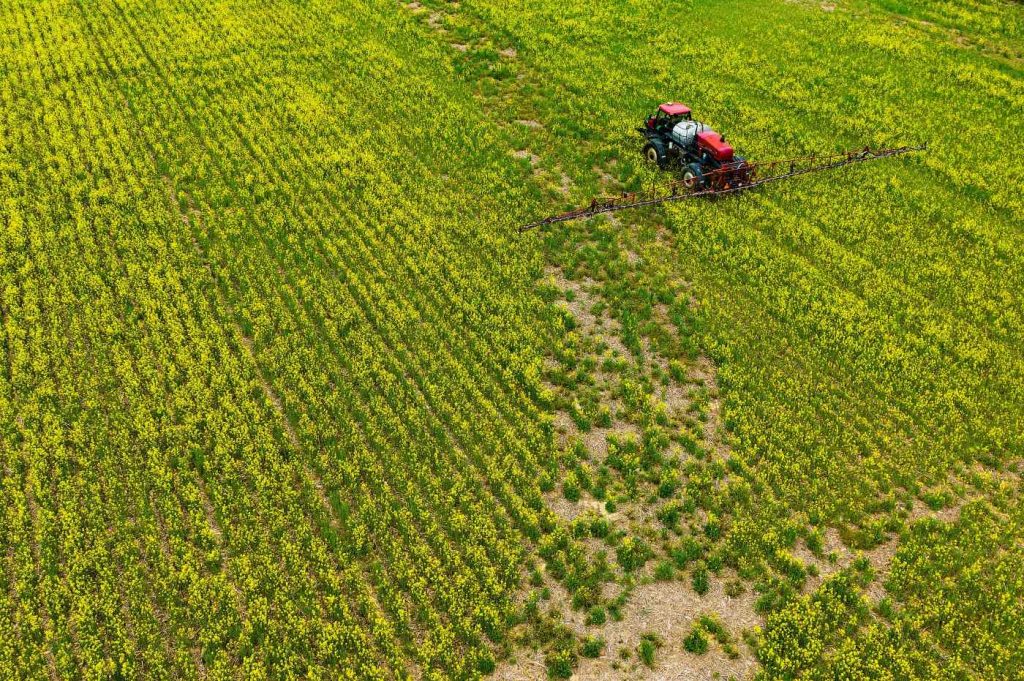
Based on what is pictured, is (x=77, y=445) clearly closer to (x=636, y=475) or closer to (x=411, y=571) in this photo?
(x=411, y=571)

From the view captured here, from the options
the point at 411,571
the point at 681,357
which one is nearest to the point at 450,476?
the point at 411,571

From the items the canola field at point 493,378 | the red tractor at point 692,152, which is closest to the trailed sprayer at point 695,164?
the red tractor at point 692,152

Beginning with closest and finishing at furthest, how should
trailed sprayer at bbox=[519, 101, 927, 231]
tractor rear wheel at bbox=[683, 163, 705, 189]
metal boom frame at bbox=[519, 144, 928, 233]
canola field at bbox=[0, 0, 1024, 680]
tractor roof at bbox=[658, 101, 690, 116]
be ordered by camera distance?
canola field at bbox=[0, 0, 1024, 680] → metal boom frame at bbox=[519, 144, 928, 233] → trailed sprayer at bbox=[519, 101, 927, 231] → tractor rear wheel at bbox=[683, 163, 705, 189] → tractor roof at bbox=[658, 101, 690, 116]

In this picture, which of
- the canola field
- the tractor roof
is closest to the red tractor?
the tractor roof

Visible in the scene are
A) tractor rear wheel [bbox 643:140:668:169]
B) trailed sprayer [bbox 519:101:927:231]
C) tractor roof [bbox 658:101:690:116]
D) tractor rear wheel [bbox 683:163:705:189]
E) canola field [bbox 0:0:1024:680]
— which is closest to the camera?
canola field [bbox 0:0:1024:680]

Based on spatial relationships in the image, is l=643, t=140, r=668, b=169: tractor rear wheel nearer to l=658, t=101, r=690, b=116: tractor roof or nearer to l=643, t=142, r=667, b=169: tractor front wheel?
l=643, t=142, r=667, b=169: tractor front wheel

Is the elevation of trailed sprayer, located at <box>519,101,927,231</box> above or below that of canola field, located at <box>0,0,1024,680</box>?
above
